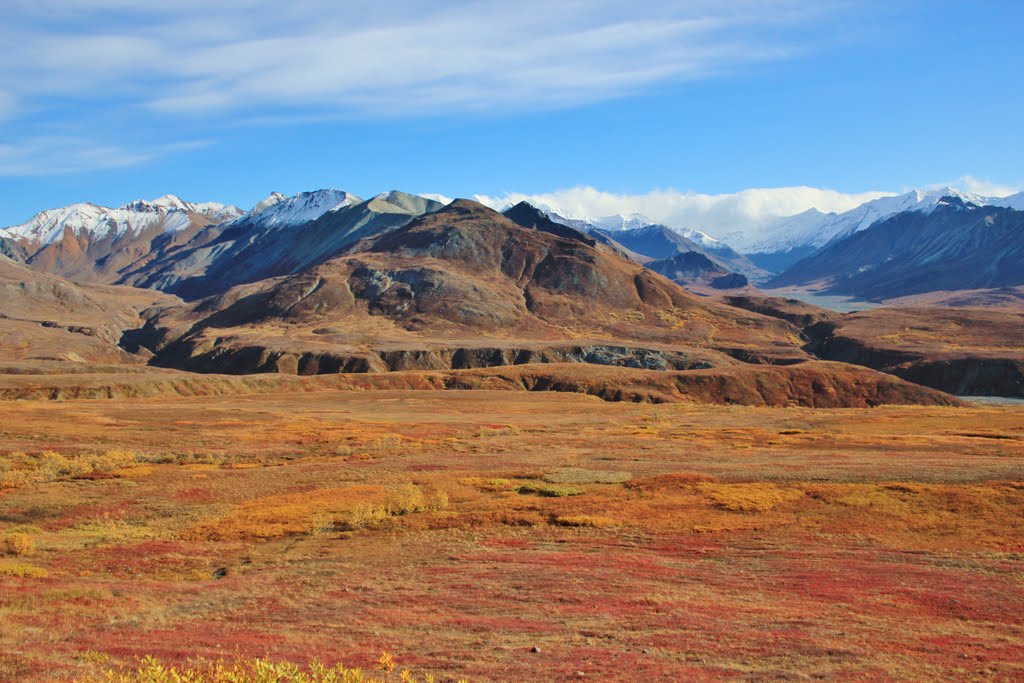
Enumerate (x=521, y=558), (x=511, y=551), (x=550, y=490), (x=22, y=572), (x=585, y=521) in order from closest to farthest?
(x=22, y=572), (x=521, y=558), (x=511, y=551), (x=585, y=521), (x=550, y=490)

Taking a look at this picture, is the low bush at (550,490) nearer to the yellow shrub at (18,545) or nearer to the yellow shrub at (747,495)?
the yellow shrub at (747,495)

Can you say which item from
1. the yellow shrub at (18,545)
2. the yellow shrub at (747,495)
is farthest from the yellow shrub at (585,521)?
the yellow shrub at (18,545)

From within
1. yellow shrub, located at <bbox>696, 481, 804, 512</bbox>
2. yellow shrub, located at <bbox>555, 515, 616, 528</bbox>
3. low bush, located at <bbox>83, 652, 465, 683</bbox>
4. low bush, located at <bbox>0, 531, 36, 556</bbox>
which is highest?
low bush, located at <bbox>83, 652, 465, 683</bbox>

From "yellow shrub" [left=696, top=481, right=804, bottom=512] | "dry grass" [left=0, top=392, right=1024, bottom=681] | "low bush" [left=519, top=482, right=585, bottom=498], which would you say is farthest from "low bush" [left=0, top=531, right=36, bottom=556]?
"yellow shrub" [left=696, top=481, right=804, bottom=512]

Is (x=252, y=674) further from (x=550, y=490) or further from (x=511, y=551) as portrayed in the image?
(x=550, y=490)

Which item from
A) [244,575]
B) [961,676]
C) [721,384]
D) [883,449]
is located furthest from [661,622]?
[721,384]

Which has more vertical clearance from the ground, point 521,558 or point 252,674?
point 252,674

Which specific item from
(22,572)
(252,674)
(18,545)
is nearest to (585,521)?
(22,572)

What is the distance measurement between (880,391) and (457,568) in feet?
426

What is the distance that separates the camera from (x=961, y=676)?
18.3 meters

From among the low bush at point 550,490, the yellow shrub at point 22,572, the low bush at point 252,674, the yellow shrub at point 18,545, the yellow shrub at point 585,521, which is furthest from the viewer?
the low bush at point 550,490

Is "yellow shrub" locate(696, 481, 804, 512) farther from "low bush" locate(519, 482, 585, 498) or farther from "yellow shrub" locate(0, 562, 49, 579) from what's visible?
"yellow shrub" locate(0, 562, 49, 579)

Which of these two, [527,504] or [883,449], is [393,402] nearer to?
[883,449]

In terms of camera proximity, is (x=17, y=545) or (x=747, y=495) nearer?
(x=17, y=545)
